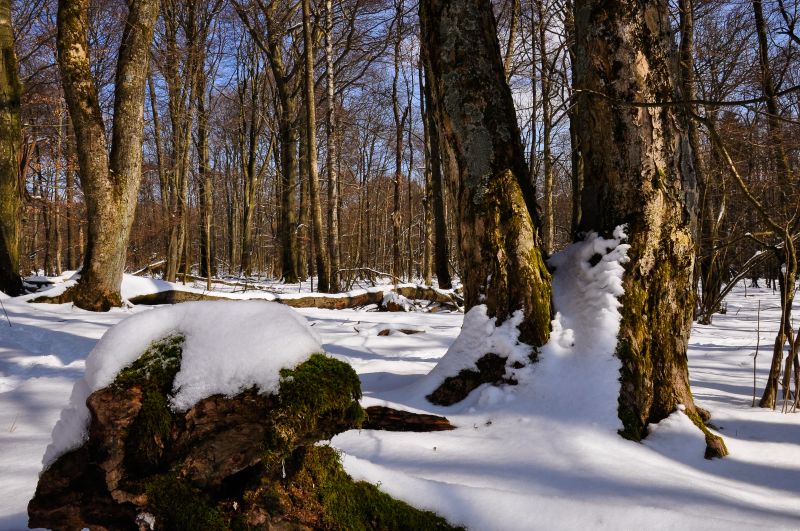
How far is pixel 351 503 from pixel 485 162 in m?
2.25

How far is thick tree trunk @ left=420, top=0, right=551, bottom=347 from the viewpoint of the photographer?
294cm

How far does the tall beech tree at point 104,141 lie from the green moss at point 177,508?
20.2 feet

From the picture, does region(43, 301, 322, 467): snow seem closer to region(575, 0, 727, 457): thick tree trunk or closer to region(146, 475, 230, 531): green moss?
region(146, 475, 230, 531): green moss

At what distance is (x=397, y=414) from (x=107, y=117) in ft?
64.0

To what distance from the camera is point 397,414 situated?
242cm

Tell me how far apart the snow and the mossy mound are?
0.04 m

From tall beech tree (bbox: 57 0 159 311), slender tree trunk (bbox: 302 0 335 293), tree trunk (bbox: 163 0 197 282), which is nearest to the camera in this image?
tall beech tree (bbox: 57 0 159 311)

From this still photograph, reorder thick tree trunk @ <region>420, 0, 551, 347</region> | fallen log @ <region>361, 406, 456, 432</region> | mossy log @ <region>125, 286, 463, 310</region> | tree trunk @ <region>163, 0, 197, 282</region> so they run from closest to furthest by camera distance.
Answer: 1. fallen log @ <region>361, 406, 456, 432</region>
2. thick tree trunk @ <region>420, 0, 551, 347</region>
3. mossy log @ <region>125, 286, 463, 310</region>
4. tree trunk @ <region>163, 0, 197, 282</region>

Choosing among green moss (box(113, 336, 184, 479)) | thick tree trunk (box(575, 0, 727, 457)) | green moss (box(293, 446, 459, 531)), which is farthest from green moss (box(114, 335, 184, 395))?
thick tree trunk (box(575, 0, 727, 457))

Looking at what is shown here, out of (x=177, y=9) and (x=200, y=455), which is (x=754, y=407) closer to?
(x=200, y=455)

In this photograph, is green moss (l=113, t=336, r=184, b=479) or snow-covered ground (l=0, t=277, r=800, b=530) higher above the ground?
green moss (l=113, t=336, r=184, b=479)

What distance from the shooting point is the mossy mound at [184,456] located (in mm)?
1335

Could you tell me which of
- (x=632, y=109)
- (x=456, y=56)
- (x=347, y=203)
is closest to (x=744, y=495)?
(x=632, y=109)

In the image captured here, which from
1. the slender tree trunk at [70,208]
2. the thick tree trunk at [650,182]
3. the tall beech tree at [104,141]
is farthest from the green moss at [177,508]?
the slender tree trunk at [70,208]
